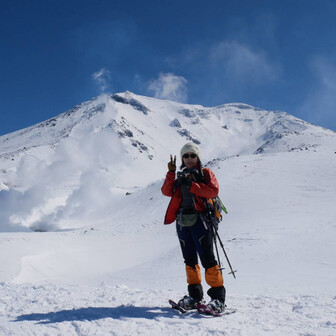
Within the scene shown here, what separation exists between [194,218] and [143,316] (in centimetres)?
166

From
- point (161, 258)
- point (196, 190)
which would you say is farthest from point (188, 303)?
point (161, 258)

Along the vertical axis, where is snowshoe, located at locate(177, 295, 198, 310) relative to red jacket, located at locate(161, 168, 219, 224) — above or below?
below

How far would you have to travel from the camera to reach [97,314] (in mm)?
4703

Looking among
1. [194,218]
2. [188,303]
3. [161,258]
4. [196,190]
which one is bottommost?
[188,303]

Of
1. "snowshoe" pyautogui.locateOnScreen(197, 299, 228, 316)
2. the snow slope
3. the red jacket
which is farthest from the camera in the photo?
the red jacket

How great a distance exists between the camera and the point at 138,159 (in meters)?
165

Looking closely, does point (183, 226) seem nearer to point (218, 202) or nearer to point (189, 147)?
point (218, 202)

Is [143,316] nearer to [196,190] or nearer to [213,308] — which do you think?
[213,308]

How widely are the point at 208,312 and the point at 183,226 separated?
1363 mm

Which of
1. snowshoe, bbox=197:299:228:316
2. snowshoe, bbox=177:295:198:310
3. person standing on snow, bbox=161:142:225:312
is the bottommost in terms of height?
snowshoe, bbox=197:299:228:316

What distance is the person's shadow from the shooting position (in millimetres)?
4488

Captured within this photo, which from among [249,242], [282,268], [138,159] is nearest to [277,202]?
[249,242]

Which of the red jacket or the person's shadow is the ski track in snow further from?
the red jacket

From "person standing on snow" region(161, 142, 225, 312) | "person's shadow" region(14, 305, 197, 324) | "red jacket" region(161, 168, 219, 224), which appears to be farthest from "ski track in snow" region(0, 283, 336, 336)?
"red jacket" region(161, 168, 219, 224)
